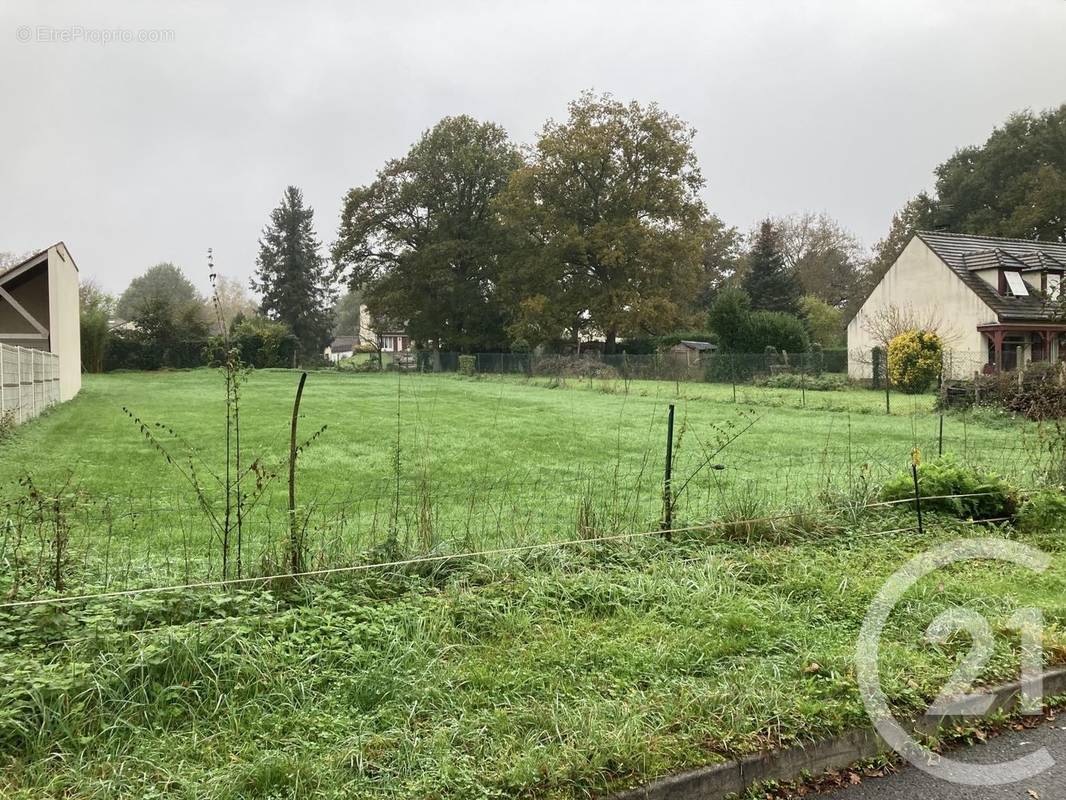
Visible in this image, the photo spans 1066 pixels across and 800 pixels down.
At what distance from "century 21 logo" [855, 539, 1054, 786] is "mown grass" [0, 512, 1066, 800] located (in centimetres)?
6

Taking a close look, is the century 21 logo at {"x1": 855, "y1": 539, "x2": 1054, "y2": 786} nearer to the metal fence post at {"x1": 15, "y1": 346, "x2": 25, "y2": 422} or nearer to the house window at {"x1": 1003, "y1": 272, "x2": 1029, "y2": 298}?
the metal fence post at {"x1": 15, "y1": 346, "x2": 25, "y2": 422}

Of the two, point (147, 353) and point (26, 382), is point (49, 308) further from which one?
point (147, 353)

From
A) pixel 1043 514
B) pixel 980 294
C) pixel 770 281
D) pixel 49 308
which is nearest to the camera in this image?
pixel 1043 514

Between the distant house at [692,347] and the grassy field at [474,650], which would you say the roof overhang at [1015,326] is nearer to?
the distant house at [692,347]

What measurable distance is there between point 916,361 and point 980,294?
222 inches

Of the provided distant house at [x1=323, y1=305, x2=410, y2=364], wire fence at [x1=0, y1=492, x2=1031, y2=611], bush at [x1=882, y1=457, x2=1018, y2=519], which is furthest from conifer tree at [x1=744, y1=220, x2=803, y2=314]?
wire fence at [x1=0, y1=492, x2=1031, y2=611]

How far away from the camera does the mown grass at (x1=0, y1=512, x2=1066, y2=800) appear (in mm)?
2574

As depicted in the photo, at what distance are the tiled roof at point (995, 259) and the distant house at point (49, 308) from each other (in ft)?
108

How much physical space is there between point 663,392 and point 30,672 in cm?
2497

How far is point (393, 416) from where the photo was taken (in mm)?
17875

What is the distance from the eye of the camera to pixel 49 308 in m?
23.9

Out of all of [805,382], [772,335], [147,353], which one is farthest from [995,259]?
[147,353]

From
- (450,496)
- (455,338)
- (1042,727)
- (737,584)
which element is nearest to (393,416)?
(450,496)

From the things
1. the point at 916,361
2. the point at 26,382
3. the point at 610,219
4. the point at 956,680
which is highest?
the point at 610,219
